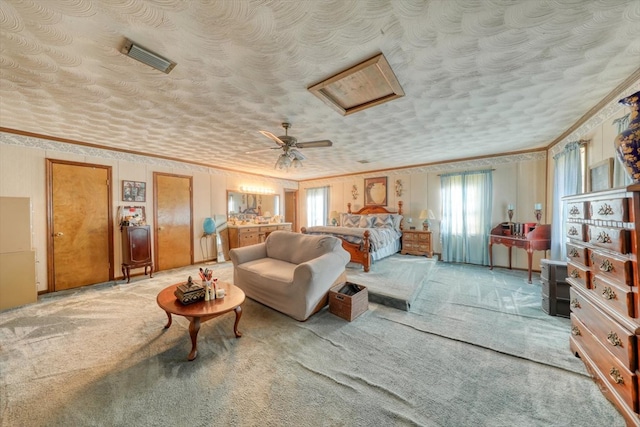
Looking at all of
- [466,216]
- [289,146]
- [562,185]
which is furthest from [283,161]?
[466,216]

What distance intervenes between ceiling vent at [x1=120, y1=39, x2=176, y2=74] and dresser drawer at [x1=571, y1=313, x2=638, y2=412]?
3840 mm

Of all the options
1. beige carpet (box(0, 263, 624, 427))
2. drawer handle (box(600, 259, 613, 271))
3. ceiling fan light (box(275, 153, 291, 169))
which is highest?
ceiling fan light (box(275, 153, 291, 169))

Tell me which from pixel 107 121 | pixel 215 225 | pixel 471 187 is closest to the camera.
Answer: pixel 107 121

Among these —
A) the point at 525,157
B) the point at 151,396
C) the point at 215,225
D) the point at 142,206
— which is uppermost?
the point at 525,157

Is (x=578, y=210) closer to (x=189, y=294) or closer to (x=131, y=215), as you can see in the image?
(x=189, y=294)

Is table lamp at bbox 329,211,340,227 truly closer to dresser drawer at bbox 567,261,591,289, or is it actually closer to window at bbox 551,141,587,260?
window at bbox 551,141,587,260

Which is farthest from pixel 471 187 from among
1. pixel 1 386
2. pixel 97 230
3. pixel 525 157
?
pixel 97 230

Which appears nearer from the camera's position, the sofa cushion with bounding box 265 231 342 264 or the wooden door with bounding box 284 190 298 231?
the sofa cushion with bounding box 265 231 342 264

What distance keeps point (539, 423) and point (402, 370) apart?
85 centimetres

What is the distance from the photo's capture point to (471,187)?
5.32 m

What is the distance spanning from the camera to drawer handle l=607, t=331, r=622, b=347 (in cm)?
145

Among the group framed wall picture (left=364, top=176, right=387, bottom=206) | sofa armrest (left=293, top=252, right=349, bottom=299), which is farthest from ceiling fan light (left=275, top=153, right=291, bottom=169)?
framed wall picture (left=364, top=176, right=387, bottom=206)

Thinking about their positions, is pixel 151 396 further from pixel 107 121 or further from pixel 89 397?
pixel 107 121

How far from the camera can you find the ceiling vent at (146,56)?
5.41ft
